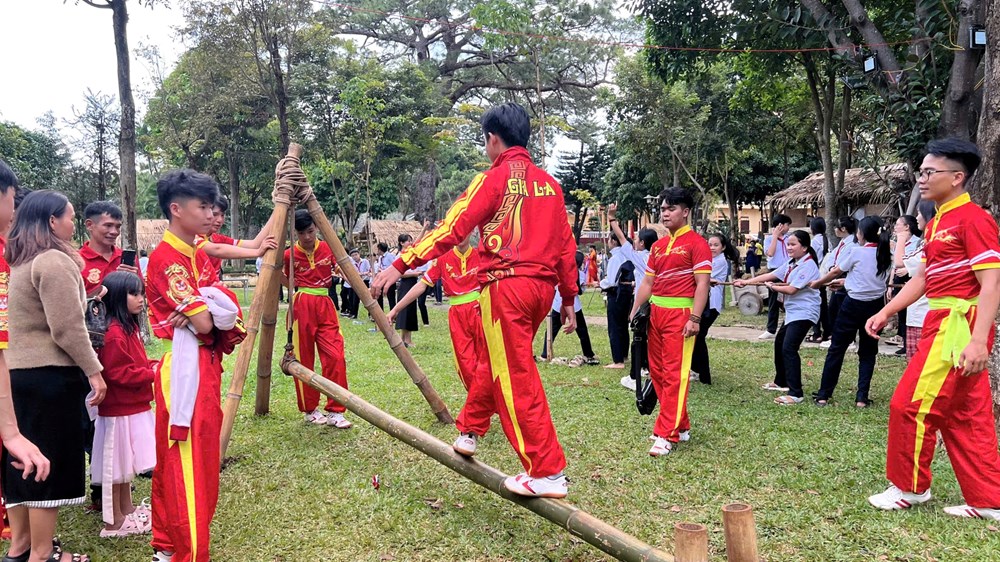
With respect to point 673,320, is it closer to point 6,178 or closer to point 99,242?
point 99,242

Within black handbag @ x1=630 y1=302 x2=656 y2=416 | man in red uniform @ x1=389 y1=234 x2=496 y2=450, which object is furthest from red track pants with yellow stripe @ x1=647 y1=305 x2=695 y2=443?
man in red uniform @ x1=389 y1=234 x2=496 y2=450

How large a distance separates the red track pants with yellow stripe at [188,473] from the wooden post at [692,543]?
227 centimetres

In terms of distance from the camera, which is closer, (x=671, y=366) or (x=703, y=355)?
(x=671, y=366)

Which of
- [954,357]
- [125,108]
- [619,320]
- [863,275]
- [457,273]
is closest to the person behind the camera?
[954,357]

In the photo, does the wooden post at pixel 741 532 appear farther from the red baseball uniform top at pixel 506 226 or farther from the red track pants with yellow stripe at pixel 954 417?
the red track pants with yellow stripe at pixel 954 417

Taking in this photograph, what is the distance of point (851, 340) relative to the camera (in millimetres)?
6621

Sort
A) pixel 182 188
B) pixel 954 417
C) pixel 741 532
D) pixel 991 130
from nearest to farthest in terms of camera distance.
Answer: pixel 741 532
pixel 182 188
pixel 954 417
pixel 991 130

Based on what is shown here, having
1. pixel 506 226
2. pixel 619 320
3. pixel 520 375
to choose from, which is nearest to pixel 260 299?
pixel 506 226

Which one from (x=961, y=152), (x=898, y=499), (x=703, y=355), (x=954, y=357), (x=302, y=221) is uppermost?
(x=961, y=152)

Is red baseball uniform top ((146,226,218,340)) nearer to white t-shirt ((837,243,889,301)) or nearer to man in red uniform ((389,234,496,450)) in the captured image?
man in red uniform ((389,234,496,450))

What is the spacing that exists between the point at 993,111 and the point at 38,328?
6308 mm

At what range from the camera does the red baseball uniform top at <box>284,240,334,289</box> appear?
244 inches

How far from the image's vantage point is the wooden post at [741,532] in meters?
2.38

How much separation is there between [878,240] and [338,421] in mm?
5721
